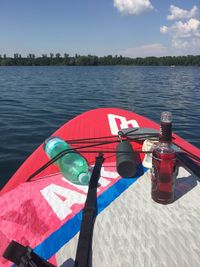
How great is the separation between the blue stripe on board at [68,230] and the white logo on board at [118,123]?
1.22 meters

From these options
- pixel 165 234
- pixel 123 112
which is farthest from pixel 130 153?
pixel 123 112

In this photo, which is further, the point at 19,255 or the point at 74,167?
the point at 74,167

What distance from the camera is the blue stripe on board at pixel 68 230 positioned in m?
1.40

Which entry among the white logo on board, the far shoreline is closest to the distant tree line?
the far shoreline

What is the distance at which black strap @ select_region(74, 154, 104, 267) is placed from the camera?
4.14 ft

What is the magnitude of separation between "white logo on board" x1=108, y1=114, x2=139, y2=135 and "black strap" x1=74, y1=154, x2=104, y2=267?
1.14m

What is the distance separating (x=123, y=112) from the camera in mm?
3693

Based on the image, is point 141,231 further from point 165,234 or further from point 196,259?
point 196,259

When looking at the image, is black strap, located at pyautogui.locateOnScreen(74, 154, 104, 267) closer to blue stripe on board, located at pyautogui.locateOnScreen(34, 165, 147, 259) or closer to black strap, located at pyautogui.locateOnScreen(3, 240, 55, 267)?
blue stripe on board, located at pyautogui.locateOnScreen(34, 165, 147, 259)

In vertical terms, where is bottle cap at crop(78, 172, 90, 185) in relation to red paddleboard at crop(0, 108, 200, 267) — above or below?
above

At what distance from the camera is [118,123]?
326 cm

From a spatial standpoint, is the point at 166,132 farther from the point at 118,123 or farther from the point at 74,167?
the point at 118,123

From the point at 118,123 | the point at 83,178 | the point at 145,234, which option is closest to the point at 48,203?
the point at 83,178

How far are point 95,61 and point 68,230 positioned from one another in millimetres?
91866
